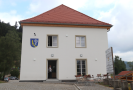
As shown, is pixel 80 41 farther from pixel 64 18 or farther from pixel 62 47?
pixel 64 18

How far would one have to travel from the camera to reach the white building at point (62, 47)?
14609mm

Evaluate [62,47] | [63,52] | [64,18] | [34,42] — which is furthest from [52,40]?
[64,18]

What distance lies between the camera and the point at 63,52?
1509 centimetres

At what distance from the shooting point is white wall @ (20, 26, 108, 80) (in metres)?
14.5

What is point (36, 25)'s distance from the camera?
1527 cm

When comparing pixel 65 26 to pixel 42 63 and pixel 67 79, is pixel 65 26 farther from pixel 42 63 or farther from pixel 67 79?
pixel 67 79

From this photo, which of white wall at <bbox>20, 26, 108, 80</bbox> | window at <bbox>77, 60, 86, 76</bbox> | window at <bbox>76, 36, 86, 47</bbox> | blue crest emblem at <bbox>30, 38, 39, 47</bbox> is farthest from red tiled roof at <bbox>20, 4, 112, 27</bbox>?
window at <bbox>77, 60, 86, 76</bbox>

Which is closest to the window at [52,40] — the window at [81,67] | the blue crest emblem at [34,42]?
the blue crest emblem at [34,42]

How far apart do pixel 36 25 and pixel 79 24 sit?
184 inches

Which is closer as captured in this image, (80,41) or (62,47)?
(62,47)

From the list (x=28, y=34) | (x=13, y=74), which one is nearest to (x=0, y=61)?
(x=13, y=74)

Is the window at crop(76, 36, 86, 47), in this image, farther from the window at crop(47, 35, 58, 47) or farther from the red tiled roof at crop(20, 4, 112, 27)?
the window at crop(47, 35, 58, 47)

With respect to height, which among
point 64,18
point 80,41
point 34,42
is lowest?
point 34,42

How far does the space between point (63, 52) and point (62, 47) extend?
1.81 ft
